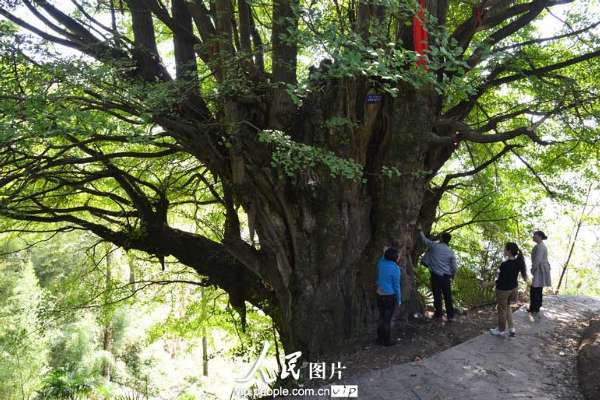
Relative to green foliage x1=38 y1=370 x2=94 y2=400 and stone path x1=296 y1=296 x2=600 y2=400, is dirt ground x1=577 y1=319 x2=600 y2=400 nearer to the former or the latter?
stone path x1=296 y1=296 x2=600 y2=400

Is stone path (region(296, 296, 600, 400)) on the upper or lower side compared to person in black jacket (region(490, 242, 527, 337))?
lower

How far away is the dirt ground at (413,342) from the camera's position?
629 cm

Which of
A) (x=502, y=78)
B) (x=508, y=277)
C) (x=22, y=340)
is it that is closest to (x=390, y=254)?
(x=508, y=277)

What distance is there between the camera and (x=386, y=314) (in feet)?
22.1

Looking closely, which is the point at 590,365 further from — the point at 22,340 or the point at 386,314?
the point at 22,340

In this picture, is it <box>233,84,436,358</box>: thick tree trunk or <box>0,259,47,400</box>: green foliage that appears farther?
<box>0,259,47,400</box>: green foliage

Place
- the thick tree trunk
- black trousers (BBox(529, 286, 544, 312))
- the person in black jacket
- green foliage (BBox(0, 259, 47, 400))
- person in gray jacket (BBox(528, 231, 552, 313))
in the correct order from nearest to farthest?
the person in black jacket, the thick tree trunk, person in gray jacket (BBox(528, 231, 552, 313)), black trousers (BBox(529, 286, 544, 312)), green foliage (BBox(0, 259, 47, 400))

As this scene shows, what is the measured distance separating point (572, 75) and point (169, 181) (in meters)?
7.75

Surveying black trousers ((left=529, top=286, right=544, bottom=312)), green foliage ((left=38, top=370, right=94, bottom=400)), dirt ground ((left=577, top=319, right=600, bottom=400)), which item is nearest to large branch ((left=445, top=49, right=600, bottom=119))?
black trousers ((left=529, top=286, right=544, bottom=312))

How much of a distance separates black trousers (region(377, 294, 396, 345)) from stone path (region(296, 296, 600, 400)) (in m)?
0.26

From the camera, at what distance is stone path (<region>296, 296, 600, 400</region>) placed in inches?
206

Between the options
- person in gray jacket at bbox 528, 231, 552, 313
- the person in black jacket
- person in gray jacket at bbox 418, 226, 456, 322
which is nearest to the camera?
the person in black jacket

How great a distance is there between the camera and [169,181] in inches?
360

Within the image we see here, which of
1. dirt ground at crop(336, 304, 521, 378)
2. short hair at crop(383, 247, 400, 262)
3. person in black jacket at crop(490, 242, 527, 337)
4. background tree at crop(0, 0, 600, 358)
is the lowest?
dirt ground at crop(336, 304, 521, 378)
